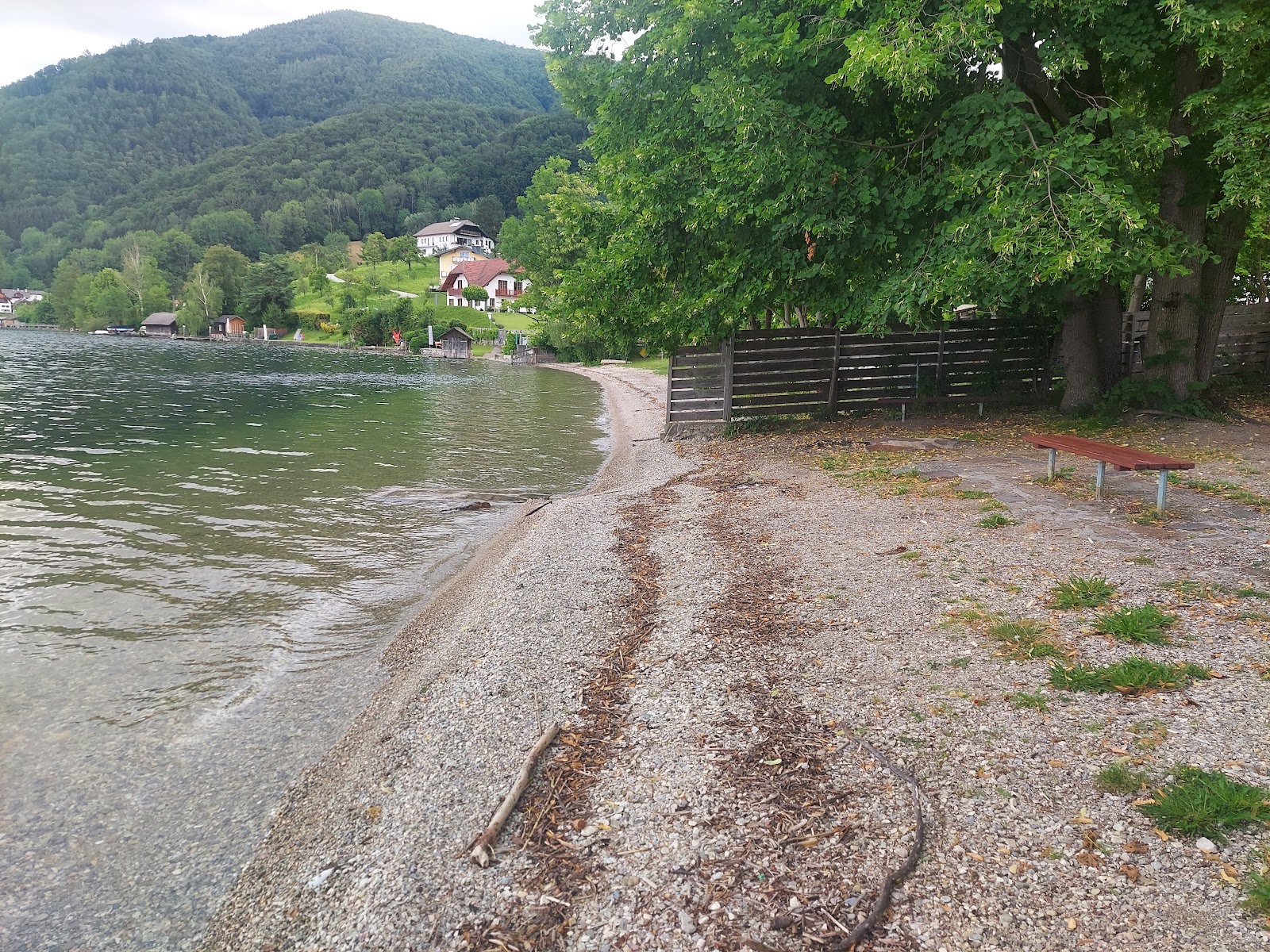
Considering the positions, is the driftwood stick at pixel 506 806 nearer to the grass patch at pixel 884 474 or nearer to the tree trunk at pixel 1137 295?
the grass patch at pixel 884 474

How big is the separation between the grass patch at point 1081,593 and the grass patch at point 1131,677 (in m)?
1.17

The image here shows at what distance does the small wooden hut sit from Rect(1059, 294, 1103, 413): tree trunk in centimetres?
8193

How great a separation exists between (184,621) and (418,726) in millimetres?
4670

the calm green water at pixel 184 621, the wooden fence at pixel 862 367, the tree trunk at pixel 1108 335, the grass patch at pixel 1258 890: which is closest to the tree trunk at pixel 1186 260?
the tree trunk at pixel 1108 335

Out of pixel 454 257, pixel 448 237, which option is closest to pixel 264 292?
pixel 454 257

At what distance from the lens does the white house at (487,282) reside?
413 ft

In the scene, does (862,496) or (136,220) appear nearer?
(862,496)

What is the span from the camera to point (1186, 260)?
1441 cm

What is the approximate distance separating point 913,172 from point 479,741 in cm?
1408

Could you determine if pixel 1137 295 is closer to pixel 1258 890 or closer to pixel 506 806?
pixel 1258 890

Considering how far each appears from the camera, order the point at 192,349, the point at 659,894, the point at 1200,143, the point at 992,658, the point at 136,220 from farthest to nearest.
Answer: the point at 136,220 < the point at 192,349 < the point at 1200,143 < the point at 992,658 < the point at 659,894

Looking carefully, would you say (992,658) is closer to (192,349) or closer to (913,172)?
(913,172)

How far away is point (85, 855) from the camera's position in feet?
16.3

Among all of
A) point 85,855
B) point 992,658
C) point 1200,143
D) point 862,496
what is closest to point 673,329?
point 862,496
